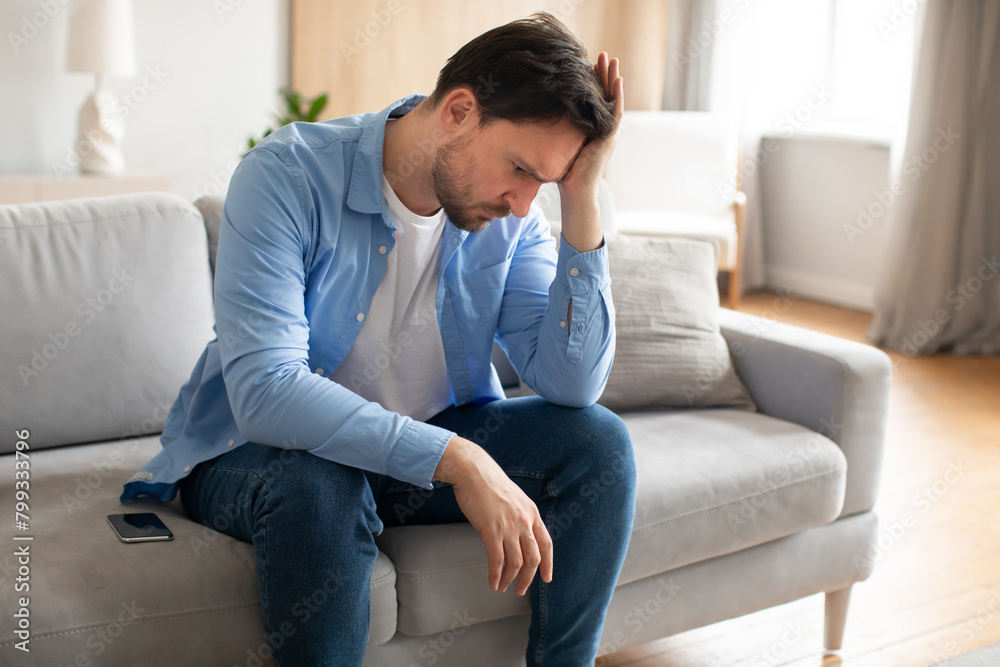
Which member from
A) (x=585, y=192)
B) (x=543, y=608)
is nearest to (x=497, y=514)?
(x=543, y=608)

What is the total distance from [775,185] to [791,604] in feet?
Result: 10.6

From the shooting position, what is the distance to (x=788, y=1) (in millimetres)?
4598

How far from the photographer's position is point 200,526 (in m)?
1.30

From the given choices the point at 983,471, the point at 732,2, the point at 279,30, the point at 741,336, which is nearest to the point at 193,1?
the point at 279,30

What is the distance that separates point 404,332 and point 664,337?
675 millimetres

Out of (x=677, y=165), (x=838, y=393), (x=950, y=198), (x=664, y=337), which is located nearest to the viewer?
(x=838, y=393)

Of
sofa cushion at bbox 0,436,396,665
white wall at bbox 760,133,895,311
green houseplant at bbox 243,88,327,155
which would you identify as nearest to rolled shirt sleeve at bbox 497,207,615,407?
sofa cushion at bbox 0,436,396,665

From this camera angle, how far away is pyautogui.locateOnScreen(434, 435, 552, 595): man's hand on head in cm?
116

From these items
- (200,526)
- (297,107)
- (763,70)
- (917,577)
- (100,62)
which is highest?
(763,70)

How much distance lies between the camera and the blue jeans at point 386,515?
1.12 meters

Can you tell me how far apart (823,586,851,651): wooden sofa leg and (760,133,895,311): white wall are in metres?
2.59

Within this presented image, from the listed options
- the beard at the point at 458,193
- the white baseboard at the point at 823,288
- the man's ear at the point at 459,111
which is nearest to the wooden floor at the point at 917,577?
the beard at the point at 458,193

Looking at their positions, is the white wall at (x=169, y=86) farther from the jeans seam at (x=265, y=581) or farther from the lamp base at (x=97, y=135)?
the jeans seam at (x=265, y=581)

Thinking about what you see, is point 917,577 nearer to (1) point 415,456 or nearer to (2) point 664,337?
(2) point 664,337
